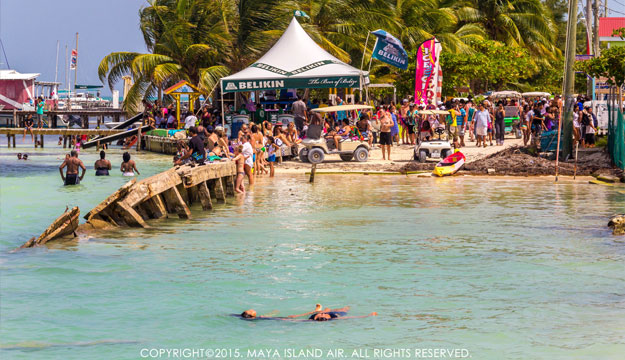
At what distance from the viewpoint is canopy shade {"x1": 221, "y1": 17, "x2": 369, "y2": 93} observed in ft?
102

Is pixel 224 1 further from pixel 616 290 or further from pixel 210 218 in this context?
pixel 616 290

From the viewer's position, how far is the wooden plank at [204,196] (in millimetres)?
20250

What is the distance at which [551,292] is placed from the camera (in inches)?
457

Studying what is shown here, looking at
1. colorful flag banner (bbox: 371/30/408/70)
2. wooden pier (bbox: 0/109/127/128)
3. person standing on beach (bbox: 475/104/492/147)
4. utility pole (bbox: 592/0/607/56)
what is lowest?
person standing on beach (bbox: 475/104/492/147)

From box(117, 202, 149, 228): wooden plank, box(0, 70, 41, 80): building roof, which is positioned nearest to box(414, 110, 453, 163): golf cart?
box(117, 202, 149, 228): wooden plank

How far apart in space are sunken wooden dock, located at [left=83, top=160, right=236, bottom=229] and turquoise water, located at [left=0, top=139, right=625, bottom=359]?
0.44 m

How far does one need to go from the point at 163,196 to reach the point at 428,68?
17.0m

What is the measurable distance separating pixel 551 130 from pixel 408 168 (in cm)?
557

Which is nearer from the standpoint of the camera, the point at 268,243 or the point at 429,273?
the point at 429,273

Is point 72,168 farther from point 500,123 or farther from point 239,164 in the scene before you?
point 500,123

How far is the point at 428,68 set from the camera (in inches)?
1324

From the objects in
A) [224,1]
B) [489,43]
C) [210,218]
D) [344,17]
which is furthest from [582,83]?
→ [210,218]

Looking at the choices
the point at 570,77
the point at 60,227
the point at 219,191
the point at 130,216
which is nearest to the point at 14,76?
the point at 219,191

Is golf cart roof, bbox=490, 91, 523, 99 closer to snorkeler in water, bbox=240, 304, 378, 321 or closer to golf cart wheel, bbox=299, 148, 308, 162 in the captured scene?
golf cart wheel, bbox=299, 148, 308, 162
